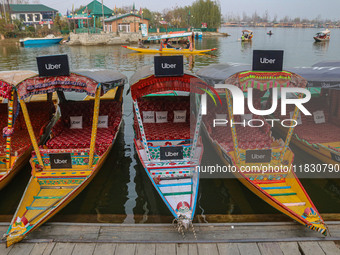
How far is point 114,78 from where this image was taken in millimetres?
8758

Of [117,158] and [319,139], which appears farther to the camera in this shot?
[117,158]

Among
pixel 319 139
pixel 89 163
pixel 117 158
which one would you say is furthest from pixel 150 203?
pixel 319 139

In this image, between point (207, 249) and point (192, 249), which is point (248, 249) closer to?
point (207, 249)

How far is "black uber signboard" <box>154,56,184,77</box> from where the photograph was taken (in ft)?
23.6

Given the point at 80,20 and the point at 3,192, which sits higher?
the point at 80,20

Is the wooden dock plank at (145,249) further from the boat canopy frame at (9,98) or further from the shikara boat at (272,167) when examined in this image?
the boat canopy frame at (9,98)

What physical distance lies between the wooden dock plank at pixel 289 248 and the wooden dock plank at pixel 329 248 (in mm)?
441

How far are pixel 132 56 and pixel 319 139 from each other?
32.5 meters

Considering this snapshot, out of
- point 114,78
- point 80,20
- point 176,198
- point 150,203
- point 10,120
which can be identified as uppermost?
point 80,20

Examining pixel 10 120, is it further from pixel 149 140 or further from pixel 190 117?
pixel 190 117

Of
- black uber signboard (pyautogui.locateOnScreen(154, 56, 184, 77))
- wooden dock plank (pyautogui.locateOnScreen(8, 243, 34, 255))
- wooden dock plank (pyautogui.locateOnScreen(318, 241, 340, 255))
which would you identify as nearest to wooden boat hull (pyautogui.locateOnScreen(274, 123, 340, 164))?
wooden dock plank (pyautogui.locateOnScreen(318, 241, 340, 255))

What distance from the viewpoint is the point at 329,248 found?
5.17m

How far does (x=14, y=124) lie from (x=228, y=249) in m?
7.41

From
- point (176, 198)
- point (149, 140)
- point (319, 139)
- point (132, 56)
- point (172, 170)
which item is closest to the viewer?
point (176, 198)
